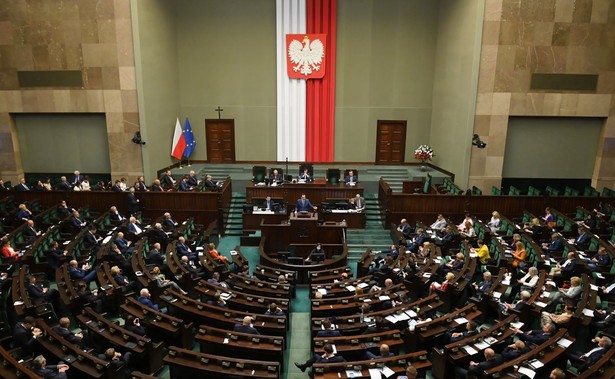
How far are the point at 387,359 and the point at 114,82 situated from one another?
1526cm

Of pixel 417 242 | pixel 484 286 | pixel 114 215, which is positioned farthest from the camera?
pixel 114 215

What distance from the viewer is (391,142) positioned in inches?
818

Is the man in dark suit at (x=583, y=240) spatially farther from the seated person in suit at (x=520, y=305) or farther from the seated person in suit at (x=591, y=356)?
the seated person in suit at (x=591, y=356)

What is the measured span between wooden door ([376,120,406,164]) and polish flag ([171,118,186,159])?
924cm

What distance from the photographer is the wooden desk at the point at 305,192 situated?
15.4m

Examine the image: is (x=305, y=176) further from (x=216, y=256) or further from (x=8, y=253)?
(x=8, y=253)

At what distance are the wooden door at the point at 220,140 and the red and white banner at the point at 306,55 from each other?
3.94m

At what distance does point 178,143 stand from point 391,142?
10057mm

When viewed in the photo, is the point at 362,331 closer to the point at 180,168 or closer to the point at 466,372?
the point at 466,372

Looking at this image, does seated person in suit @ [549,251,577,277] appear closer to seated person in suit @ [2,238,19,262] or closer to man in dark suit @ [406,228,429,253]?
man in dark suit @ [406,228,429,253]

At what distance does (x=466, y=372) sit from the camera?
6.56m

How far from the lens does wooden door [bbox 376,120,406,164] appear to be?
67.7ft

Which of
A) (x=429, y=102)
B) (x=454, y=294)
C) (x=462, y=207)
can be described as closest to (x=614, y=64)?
(x=429, y=102)

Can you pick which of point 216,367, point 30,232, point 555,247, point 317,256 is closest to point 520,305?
point 555,247
